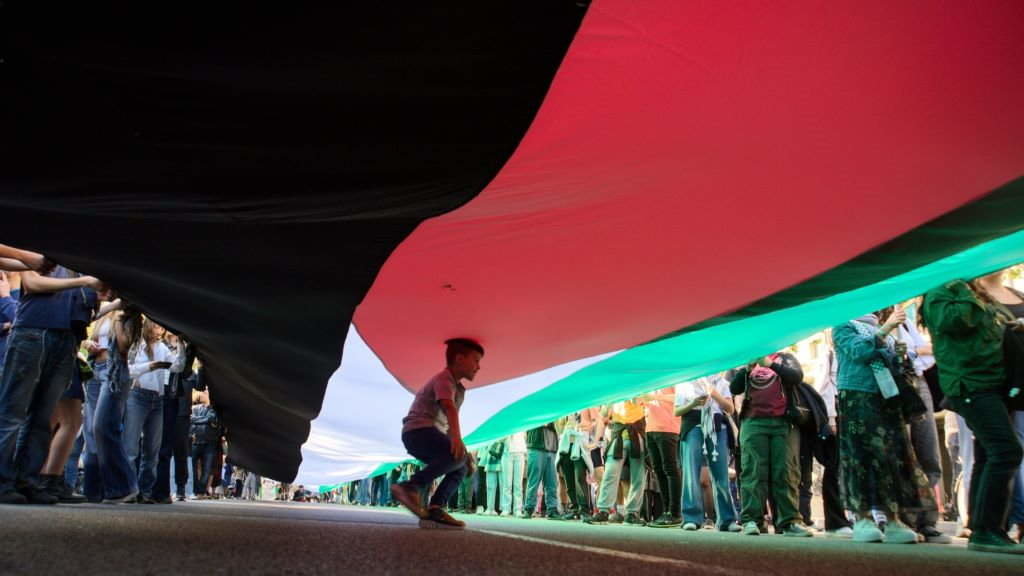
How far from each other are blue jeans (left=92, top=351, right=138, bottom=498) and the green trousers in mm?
4571

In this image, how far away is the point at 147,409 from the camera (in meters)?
6.26

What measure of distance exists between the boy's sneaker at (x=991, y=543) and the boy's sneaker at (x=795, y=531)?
1.46 m

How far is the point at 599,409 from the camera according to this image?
8.99 m

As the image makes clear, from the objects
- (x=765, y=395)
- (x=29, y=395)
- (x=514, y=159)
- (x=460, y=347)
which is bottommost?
(x=29, y=395)

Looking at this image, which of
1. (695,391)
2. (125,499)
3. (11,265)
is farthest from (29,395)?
(695,391)

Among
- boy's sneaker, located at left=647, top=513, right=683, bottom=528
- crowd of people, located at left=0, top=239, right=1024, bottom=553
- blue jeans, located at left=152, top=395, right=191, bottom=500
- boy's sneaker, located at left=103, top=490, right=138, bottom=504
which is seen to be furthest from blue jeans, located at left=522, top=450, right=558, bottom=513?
boy's sneaker, located at left=103, top=490, right=138, bottom=504

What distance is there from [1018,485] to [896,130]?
3.02 m

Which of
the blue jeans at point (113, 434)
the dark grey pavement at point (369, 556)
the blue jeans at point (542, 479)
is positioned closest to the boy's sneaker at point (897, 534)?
the dark grey pavement at point (369, 556)

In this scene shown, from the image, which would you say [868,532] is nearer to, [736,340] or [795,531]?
[795,531]

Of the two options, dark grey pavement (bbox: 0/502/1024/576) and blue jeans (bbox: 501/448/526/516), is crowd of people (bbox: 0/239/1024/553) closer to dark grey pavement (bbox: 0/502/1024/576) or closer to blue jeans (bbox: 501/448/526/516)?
dark grey pavement (bbox: 0/502/1024/576)

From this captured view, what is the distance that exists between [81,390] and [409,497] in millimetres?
2417

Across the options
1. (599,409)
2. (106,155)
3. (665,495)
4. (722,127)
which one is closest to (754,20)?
(722,127)

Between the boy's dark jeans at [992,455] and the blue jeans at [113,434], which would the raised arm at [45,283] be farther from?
the boy's dark jeans at [992,455]

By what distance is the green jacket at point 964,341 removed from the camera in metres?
3.27
